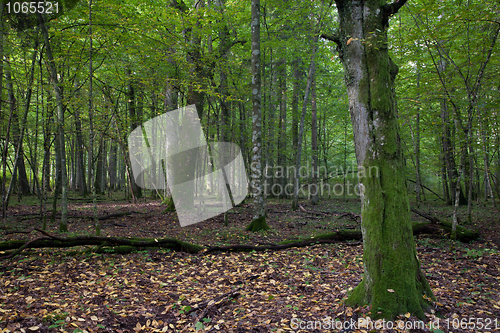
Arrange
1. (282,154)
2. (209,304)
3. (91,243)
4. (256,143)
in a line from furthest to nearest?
(282,154), (256,143), (91,243), (209,304)

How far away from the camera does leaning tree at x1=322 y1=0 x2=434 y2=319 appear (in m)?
3.09

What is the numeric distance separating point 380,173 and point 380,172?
12mm

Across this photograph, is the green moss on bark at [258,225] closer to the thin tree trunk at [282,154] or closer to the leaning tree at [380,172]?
the leaning tree at [380,172]

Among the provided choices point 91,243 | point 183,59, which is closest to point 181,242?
point 91,243

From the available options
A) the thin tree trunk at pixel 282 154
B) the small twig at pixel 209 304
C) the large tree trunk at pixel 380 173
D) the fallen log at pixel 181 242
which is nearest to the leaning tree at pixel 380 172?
the large tree trunk at pixel 380 173

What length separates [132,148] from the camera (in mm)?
18078

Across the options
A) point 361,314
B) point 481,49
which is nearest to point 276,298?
point 361,314

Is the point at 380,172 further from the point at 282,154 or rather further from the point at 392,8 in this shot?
the point at 282,154

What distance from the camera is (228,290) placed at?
173 inches

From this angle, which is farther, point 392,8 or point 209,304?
point 209,304

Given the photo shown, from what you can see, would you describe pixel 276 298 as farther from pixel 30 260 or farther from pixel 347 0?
pixel 30 260

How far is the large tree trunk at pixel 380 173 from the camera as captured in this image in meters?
3.08

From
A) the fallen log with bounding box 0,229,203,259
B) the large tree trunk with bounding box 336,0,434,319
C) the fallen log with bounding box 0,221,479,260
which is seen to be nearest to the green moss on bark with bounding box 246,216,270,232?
the fallen log with bounding box 0,221,479,260

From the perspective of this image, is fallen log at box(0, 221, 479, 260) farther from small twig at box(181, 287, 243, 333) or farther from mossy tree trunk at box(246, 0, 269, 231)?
small twig at box(181, 287, 243, 333)
